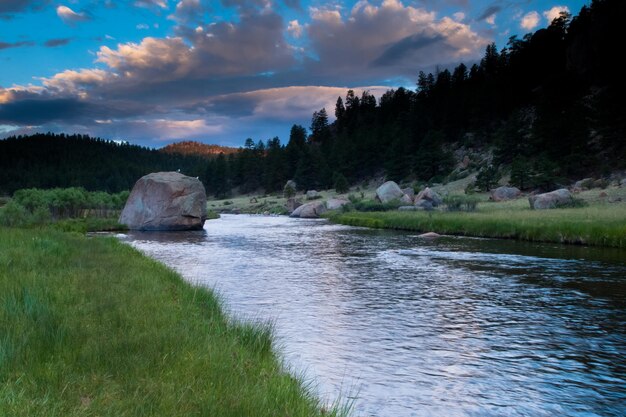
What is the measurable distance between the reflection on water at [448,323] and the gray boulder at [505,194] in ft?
110

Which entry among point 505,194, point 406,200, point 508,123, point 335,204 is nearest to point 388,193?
point 406,200

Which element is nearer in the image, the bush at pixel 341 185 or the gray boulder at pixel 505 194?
the gray boulder at pixel 505 194

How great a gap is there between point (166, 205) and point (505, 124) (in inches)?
2537

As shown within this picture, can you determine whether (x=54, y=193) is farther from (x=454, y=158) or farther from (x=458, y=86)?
(x=458, y=86)

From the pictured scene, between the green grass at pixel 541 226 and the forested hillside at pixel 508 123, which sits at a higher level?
the forested hillside at pixel 508 123

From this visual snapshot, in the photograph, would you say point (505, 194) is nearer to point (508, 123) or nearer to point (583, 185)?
point (583, 185)

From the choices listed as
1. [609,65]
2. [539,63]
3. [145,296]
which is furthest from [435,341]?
[539,63]

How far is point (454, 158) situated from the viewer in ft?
309

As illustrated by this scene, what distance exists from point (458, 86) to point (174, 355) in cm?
12501

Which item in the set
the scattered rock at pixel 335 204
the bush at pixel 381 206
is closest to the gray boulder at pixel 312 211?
the scattered rock at pixel 335 204

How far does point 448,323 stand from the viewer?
42.6ft

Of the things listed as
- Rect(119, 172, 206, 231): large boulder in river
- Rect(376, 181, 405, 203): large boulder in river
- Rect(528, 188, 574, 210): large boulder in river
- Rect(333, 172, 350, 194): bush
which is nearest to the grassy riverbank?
Rect(119, 172, 206, 231): large boulder in river

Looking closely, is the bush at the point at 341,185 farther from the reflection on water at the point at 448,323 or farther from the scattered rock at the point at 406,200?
the reflection on water at the point at 448,323

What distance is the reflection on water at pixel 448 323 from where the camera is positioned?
329 inches
